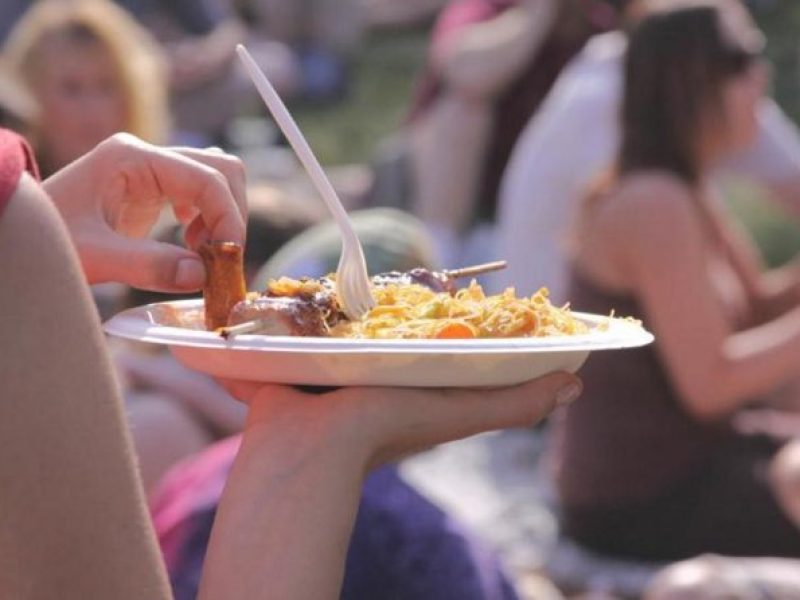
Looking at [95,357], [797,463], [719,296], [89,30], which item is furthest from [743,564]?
[89,30]

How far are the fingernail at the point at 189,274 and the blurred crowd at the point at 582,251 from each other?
0.62 meters

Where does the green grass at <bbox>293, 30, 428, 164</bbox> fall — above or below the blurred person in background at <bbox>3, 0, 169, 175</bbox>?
below

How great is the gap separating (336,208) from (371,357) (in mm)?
190

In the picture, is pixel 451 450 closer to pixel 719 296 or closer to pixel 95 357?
pixel 719 296

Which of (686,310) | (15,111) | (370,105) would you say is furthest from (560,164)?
(370,105)

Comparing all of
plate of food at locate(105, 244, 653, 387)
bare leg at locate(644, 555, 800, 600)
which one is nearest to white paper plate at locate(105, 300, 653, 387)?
plate of food at locate(105, 244, 653, 387)

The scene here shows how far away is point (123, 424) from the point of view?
1.07 m

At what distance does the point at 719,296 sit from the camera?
4008mm

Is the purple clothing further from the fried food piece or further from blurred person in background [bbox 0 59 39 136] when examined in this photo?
blurred person in background [bbox 0 59 39 136]

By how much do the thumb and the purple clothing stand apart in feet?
2.05

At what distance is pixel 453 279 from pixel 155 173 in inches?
14.6

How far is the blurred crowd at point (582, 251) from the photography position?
279 centimetres

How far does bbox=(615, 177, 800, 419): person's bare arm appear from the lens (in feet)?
12.6

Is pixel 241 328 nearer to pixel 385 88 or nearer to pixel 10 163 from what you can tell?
pixel 10 163
